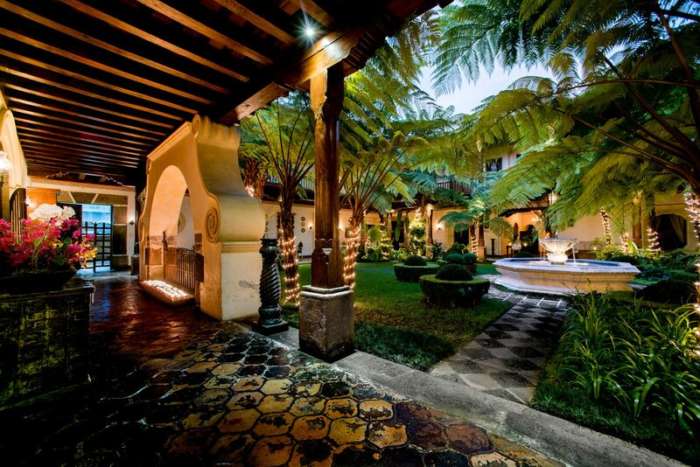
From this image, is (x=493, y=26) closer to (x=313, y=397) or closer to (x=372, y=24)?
(x=372, y=24)

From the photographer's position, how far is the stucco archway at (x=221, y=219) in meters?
4.86

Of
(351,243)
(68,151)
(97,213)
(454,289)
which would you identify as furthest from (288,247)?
(97,213)

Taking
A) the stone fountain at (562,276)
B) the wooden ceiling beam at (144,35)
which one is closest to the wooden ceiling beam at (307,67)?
the wooden ceiling beam at (144,35)

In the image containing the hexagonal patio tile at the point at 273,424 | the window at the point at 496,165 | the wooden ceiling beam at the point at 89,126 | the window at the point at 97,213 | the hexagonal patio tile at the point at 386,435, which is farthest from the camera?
the window at the point at 496,165

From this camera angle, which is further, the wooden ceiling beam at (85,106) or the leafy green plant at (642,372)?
the wooden ceiling beam at (85,106)

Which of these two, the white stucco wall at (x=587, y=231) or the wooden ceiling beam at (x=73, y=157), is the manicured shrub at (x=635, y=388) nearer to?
the wooden ceiling beam at (x=73, y=157)

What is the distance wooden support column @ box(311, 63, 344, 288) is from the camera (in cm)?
341

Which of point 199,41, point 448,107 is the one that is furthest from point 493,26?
point 199,41

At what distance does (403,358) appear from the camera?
347cm

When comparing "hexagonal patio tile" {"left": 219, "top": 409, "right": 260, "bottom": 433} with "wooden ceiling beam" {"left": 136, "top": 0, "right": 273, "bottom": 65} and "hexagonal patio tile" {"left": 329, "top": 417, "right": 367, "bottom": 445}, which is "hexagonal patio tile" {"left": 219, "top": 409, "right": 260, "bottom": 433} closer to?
"hexagonal patio tile" {"left": 329, "top": 417, "right": 367, "bottom": 445}

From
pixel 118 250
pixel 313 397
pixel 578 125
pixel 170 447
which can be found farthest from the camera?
pixel 118 250

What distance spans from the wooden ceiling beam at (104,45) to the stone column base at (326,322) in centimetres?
354

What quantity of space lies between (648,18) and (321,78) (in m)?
3.74

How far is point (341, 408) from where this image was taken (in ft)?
7.63
